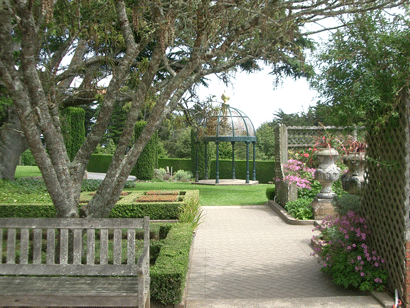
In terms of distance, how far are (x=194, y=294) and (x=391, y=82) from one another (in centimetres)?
319

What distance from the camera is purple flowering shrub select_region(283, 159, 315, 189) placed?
11105 mm

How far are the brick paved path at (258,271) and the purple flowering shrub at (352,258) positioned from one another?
203 mm

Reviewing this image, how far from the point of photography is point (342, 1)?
5.33 meters

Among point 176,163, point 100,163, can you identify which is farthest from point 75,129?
point 100,163

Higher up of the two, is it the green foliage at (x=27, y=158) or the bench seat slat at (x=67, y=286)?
the green foliage at (x=27, y=158)

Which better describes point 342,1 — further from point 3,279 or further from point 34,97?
point 3,279

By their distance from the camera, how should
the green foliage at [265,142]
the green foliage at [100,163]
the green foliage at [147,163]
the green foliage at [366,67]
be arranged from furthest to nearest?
the green foliage at [265,142], the green foliage at [100,163], the green foliage at [147,163], the green foliage at [366,67]

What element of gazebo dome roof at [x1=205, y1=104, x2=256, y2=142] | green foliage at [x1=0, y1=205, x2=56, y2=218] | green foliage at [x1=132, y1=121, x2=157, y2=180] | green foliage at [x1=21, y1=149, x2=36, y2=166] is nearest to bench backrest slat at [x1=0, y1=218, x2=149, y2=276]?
green foliage at [x1=0, y1=205, x2=56, y2=218]

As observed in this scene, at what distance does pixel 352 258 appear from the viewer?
477cm

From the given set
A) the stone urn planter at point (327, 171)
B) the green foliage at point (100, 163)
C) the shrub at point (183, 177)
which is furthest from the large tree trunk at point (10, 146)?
the green foliage at point (100, 163)

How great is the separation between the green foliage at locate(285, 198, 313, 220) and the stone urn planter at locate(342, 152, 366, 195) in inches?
138

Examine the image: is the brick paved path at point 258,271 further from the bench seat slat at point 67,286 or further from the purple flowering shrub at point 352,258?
the bench seat slat at point 67,286

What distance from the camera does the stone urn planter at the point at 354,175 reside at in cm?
592

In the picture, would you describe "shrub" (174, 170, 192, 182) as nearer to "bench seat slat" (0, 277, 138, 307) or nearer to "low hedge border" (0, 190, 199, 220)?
"low hedge border" (0, 190, 199, 220)
